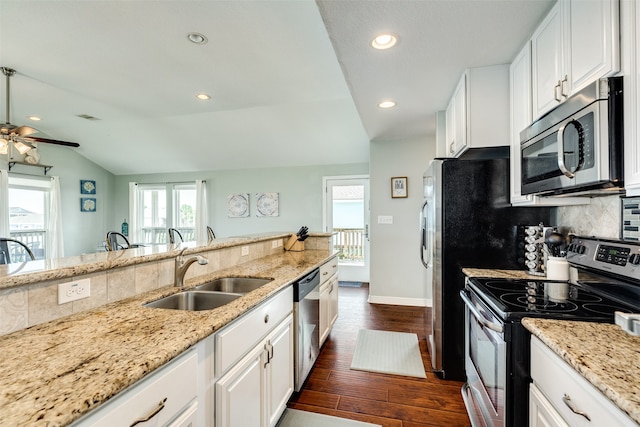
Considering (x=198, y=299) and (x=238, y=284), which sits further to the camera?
(x=238, y=284)

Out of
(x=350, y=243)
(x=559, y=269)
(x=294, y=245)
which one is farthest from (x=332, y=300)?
(x=350, y=243)

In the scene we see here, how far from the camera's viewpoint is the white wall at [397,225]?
4141 mm

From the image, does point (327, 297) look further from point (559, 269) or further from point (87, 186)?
point (87, 186)

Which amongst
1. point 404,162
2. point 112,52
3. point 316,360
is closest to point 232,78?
point 112,52

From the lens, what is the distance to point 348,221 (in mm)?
5930

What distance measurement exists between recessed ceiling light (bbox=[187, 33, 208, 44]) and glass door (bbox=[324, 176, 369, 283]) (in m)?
3.77

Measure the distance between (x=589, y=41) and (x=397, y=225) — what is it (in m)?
3.12

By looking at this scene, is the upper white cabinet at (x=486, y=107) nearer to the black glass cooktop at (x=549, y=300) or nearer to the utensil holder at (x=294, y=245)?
the black glass cooktop at (x=549, y=300)

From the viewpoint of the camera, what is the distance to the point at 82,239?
265 inches

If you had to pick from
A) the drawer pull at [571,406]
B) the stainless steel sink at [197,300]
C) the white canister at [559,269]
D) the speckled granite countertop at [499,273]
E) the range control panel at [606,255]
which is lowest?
the drawer pull at [571,406]

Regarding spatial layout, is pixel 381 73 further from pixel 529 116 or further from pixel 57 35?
pixel 57 35

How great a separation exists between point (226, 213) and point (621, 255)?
633 centimetres

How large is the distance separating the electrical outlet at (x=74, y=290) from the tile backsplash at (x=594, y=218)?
250 centimetres

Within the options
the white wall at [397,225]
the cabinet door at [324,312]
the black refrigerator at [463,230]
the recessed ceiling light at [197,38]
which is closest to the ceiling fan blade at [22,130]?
the recessed ceiling light at [197,38]
